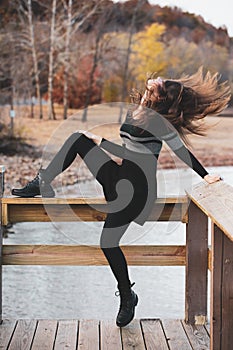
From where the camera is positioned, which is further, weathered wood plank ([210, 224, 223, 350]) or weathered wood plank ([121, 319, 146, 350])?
weathered wood plank ([121, 319, 146, 350])

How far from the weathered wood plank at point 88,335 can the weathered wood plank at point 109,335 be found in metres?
0.02

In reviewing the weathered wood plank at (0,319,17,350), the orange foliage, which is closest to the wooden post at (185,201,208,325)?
the weathered wood plank at (0,319,17,350)

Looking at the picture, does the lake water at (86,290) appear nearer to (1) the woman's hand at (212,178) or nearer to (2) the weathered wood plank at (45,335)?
(2) the weathered wood plank at (45,335)

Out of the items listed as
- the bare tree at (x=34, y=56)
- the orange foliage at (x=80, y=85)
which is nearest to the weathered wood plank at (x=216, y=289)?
the bare tree at (x=34, y=56)

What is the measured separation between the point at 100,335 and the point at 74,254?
394 millimetres

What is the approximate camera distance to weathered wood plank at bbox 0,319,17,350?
3.07 metres

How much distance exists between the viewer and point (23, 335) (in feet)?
Answer: 10.4

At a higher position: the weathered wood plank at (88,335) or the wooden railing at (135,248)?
the wooden railing at (135,248)

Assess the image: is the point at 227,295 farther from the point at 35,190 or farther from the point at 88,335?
the point at 35,190

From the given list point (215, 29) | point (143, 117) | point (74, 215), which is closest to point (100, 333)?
point (74, 215)

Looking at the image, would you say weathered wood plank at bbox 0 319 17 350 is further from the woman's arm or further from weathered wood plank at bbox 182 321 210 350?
the woman's arm

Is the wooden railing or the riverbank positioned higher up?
the wooden railing

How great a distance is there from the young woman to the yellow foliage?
44.2 feet

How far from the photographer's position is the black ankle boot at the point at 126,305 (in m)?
3.21
